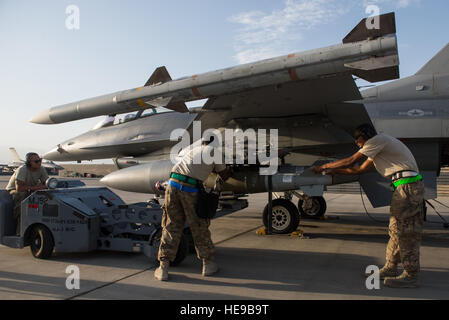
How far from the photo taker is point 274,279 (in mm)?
4566

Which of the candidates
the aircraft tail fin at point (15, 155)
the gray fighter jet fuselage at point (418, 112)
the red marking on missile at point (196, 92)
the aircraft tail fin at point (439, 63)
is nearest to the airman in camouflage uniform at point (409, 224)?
the red marking on missile at point (196, 92)

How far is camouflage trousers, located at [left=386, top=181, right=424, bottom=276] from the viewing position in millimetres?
4227

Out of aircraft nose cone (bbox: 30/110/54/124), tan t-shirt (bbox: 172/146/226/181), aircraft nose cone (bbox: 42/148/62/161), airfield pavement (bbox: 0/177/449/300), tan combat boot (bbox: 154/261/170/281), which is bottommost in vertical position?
airfield pavement (bbox: 0/177/449/300)

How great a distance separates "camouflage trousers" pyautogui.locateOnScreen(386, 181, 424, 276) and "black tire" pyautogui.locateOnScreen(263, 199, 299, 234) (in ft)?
11.6

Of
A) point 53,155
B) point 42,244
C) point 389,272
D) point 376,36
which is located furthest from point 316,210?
point 53,155

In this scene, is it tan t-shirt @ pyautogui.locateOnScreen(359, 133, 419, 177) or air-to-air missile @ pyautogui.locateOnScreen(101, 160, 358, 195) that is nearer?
tan t-shirt @ pyautogui.locateOnScreen(359, 133, 419, 177)

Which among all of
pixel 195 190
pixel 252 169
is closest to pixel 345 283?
pixel 195 190

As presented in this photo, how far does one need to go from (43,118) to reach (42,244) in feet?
9.08

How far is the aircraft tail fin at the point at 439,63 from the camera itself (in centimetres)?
775

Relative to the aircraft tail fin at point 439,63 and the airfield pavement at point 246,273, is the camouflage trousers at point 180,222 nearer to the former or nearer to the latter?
the airfield pavement at point 246,273

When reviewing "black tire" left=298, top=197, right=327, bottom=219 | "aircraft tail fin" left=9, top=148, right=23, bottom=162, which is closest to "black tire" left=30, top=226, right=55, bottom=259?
"black tire" left=298, top=197, right=327, bottom=219

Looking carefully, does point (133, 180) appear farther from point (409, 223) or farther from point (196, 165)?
point (409, 223)

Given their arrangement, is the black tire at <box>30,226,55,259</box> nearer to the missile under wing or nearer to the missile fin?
the missile under wing
